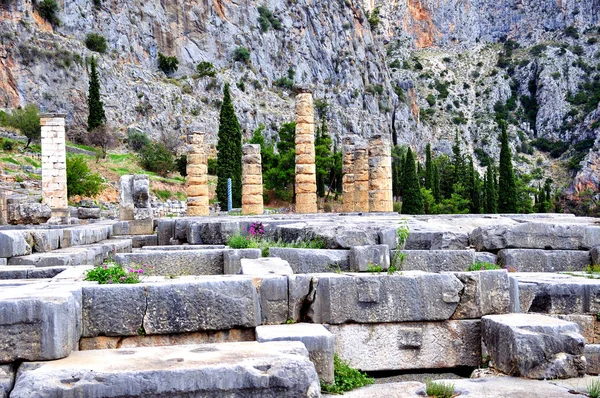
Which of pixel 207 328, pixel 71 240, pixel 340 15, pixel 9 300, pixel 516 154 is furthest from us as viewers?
pixel 340 15

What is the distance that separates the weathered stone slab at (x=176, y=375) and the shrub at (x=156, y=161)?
46535 millimetres

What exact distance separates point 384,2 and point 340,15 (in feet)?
80.0

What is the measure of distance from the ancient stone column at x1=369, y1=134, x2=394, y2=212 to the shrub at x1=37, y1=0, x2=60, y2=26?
160ft

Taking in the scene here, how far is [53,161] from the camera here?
24.7 metres

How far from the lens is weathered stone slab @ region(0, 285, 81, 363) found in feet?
16.7

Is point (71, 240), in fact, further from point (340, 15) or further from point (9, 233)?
point (340, 15)

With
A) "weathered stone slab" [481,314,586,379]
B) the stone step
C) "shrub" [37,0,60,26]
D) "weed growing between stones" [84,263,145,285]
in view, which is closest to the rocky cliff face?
"shrub" [37,0,60,26]

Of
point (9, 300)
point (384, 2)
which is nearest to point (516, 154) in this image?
point (384, 2)

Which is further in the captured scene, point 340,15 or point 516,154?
point 340,15

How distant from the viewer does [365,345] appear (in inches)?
273

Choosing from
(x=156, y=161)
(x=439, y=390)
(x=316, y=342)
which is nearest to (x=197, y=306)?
(x=316, y=342)

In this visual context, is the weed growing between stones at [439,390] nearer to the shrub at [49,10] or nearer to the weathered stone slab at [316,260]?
the weathered stone slab at [316,260]

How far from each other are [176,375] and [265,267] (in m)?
3.14

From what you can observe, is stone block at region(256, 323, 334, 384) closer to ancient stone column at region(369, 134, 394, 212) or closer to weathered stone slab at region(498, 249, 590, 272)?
weathered stone slab at region(498, 249, 590, 272)
